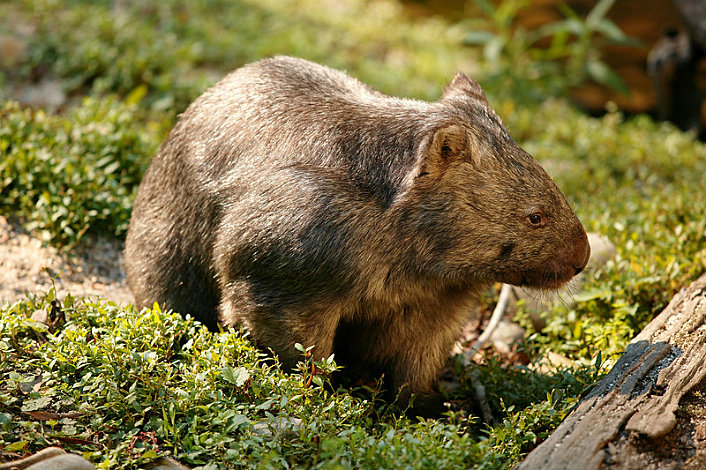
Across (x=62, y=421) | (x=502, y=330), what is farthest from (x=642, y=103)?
(x=62, y=421)

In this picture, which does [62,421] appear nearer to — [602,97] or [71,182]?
[71,182]

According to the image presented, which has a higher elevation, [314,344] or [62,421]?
[314,344]

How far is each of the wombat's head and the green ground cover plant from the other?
0.74 meters

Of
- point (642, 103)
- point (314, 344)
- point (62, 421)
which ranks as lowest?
point (62, 421)

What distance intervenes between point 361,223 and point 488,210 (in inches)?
26.8

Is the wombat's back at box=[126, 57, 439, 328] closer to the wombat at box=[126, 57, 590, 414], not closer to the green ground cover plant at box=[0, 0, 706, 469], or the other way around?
the wombat at box=[126, 57, 590, 414]

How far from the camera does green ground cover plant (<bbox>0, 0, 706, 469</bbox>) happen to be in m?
3.52

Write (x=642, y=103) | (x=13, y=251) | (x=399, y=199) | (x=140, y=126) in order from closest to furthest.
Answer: (x=399, y=199) < (x=13, y=251) < (x=140, y=126) < (x=642, y=103)

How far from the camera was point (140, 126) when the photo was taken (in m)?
6.92

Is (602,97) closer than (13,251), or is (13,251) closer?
(13,251)

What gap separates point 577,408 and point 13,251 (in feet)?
12.4

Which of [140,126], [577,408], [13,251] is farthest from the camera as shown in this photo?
[140,126]

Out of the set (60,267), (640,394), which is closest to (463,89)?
(640,394)

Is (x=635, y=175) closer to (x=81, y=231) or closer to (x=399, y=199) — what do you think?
(x=399, y=199)
